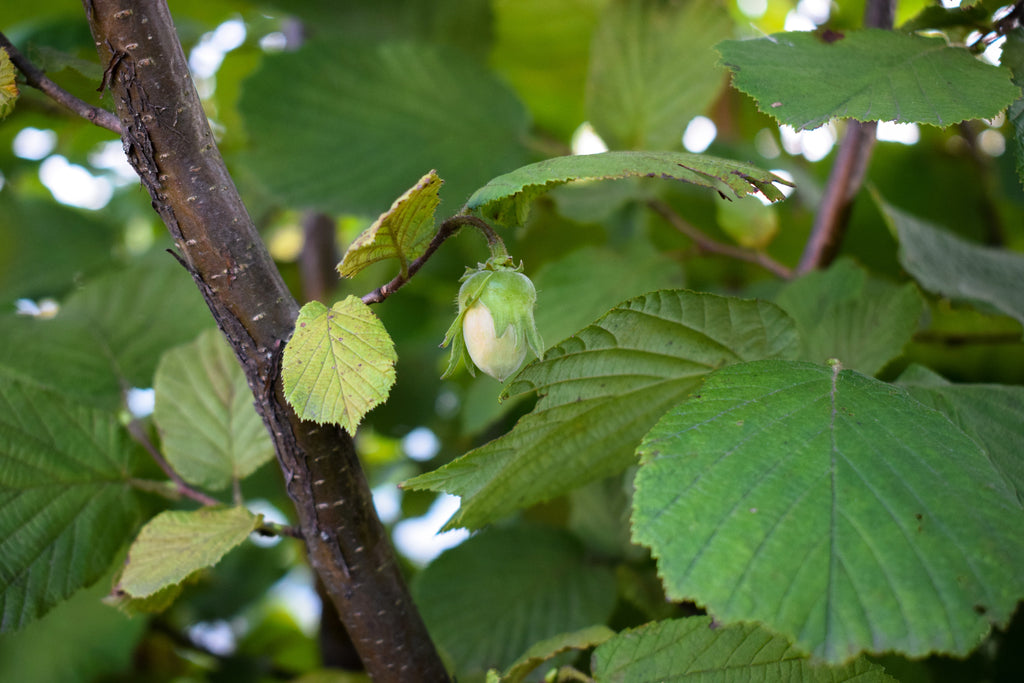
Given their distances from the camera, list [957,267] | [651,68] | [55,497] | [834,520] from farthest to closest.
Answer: [651,68], [957,267], [55,497], [834,520]

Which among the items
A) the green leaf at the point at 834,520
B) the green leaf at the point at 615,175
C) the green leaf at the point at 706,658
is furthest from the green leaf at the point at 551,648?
the green leaf at the point at 615,175

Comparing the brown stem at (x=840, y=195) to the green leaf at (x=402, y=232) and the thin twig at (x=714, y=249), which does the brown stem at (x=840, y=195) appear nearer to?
the thin twig at (x=714, y=249)

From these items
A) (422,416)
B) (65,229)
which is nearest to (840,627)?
(422,416)

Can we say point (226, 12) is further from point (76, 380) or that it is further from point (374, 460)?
point (374, 460)

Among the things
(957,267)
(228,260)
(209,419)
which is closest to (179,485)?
(209,419)

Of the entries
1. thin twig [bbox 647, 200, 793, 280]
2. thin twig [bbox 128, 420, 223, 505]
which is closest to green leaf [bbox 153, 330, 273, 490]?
thin twig [bbox 128, 420, 223, 505]

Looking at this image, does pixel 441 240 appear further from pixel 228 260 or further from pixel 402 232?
pixel 228 260
